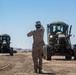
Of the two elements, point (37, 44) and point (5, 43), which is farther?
point (5, 43)

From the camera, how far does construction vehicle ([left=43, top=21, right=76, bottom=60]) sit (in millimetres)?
28373

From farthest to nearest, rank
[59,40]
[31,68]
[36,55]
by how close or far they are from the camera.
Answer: [59,40] < [31,68] < [36,55]

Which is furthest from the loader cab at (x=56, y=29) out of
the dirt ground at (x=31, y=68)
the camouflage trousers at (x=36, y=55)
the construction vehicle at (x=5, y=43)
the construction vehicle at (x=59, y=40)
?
the construction vehicle at (x=5, y=43)

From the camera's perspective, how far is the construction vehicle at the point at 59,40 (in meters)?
28.4

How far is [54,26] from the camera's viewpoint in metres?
29.9

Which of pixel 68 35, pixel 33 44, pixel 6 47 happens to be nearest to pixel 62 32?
pixel 68 35

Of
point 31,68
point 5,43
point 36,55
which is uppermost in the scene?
point 5,43

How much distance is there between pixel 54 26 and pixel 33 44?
16908 mm

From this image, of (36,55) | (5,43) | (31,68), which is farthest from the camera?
(5,43)

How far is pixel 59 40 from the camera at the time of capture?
1137 inches

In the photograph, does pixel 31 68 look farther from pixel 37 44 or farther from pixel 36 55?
pixel 37 44

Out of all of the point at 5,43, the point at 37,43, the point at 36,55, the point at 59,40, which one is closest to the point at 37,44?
the point at 37,43

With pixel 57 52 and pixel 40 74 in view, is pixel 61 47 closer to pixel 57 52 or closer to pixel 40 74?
pixel 57 52

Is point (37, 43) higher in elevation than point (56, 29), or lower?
lower
